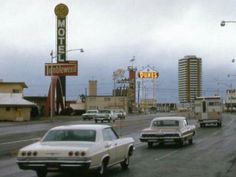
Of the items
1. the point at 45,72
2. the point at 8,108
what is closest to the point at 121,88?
the point at 45,72

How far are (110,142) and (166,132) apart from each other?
11939 mm

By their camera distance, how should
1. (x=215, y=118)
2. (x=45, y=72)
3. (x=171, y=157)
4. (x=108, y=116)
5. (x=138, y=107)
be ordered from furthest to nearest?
1. (x=138, y=107)
2. (x=45, y=72)
3. (x=108, y=116)
4. (x=215, y=118)
5. (x=171, y=157)

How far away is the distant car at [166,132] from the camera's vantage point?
27.7m

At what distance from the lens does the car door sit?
15.7 meters

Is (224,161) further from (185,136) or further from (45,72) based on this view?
(45,72)

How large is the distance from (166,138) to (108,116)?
42799mm

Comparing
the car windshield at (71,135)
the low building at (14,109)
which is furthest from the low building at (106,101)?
the car windshield at (71,135)

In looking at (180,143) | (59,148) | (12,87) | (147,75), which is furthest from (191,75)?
(59,148)

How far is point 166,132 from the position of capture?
27688mm

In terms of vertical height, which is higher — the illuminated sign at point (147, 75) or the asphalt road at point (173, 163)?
the illuminated sign at point (147, 75)

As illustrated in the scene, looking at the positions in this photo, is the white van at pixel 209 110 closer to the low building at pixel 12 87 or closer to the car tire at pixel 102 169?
the car tire at pixel 102 169

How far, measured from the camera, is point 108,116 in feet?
231

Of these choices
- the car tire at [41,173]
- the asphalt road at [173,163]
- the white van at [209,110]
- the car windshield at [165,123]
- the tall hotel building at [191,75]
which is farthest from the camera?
the tall hotel building at [191,75]

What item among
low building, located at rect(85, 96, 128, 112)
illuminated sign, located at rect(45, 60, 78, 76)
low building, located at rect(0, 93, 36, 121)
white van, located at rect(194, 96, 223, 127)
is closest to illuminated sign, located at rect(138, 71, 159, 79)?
low building, located at rect(85, 96, 128, 112)
